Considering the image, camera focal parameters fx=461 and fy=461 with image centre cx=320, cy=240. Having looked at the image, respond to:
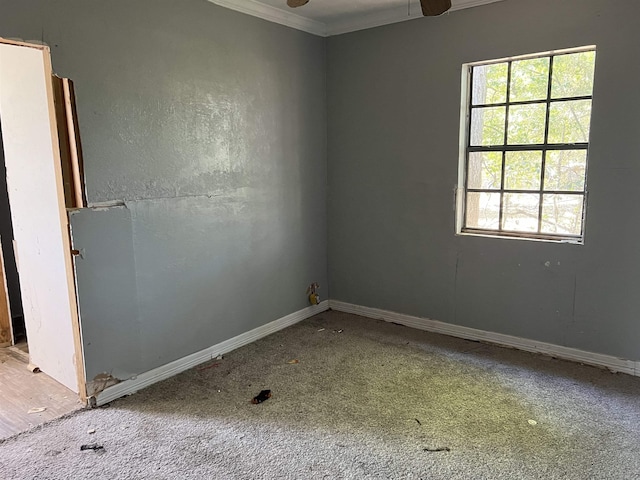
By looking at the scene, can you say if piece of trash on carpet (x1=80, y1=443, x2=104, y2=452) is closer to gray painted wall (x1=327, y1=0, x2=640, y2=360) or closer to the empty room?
the empty room

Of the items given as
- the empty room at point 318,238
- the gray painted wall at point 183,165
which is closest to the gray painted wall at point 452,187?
the empty room at point 318,238

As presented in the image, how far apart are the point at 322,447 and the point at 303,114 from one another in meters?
2.64

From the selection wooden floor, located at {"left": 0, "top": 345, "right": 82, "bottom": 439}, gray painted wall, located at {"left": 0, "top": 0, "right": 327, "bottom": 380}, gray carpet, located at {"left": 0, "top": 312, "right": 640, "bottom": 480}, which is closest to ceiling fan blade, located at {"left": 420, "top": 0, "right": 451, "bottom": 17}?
gray painted wall, located at {"left": 0, "top": 0, "right": 327, "bottom": 380}

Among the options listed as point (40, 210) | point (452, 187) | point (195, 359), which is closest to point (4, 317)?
point (40, 210)

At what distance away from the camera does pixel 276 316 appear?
3.83m

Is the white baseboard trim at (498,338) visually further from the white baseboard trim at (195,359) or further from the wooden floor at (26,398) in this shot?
the wooden floor at (26,398)

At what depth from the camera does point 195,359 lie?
3.19 meters

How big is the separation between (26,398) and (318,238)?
8.09 ft

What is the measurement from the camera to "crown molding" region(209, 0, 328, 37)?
3193 millimetres

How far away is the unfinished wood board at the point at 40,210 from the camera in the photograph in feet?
8.20

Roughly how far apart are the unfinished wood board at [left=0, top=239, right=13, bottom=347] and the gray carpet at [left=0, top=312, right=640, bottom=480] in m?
1.41

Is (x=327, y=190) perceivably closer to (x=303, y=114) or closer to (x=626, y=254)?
(x=303, y=114)

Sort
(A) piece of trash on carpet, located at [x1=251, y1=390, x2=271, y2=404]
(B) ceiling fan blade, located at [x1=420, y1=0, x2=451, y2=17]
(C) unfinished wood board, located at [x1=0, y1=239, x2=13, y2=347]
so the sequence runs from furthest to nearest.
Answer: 1. (C) unfinished wood board, located at [x1=0, y1=239, x2=13, y2=347]
2. (A) piece of trash on carpet, located at [x1=251, y1=390, x2=271, y2=404]
3. (B) ceiling fan blade, located at [x1=420, y1=0, x2=451, y2=17]

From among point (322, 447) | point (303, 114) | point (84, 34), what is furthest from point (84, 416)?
point (303, 114)
